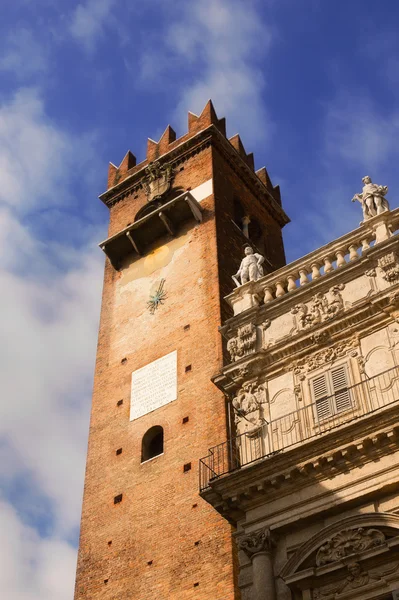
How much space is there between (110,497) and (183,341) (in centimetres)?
Answer: 459

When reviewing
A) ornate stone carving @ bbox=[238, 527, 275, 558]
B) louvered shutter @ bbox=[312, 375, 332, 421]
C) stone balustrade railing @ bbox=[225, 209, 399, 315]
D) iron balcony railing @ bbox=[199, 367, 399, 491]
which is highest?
Answer: stone balustrade railing @ bbox=[225, 209, 399, 315]

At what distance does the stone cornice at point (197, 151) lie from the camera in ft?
99.1

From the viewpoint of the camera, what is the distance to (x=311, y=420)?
16.6 meters

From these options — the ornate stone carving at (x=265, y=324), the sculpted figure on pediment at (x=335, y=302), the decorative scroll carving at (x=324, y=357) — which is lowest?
the decorative scroll carving at (x=324, y=357)

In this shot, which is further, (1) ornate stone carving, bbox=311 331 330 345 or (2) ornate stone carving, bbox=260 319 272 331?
(2) ornate stone carving, bbox=260 319 272 331

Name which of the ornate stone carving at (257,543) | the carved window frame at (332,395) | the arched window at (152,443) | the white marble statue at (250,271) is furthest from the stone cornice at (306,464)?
the arched window at (152,443)

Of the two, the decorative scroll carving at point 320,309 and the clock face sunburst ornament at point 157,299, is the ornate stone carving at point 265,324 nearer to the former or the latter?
the decorative scroll carving at point 320,309

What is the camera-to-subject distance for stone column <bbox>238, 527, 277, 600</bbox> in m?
14.7

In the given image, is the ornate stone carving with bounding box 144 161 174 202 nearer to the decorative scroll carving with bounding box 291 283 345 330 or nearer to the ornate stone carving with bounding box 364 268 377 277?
the decorative scroll carving with bounding box 291 283 345 330

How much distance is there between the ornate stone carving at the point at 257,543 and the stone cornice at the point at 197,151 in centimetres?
1721

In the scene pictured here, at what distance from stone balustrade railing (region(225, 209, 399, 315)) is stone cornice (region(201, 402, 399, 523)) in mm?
4342

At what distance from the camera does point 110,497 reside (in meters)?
21.7

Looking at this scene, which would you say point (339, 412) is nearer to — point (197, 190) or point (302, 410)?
point (302, 410)

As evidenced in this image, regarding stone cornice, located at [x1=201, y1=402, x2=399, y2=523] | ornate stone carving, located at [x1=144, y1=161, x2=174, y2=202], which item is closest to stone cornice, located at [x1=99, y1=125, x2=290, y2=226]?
ornate stone carving, located at [x1=144, y1=161, x2=174, y2=202]
